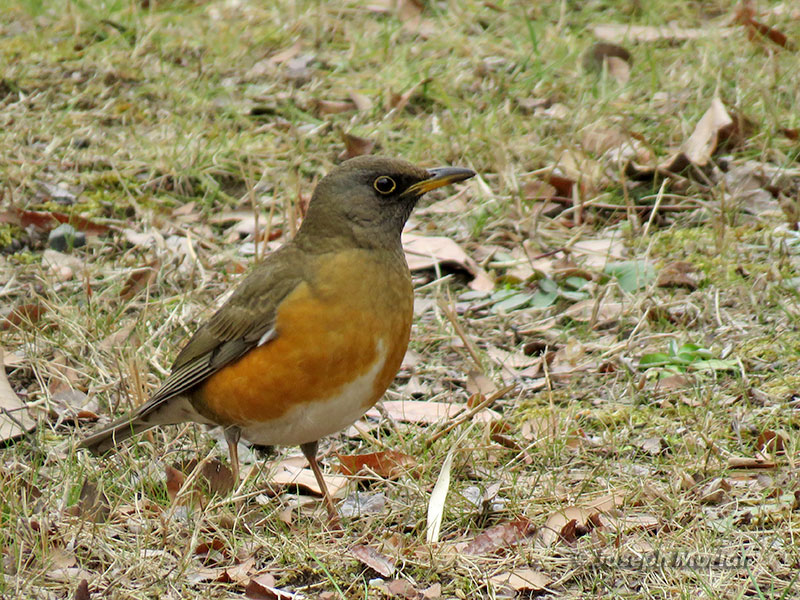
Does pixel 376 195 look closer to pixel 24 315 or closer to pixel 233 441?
pixel 233 441

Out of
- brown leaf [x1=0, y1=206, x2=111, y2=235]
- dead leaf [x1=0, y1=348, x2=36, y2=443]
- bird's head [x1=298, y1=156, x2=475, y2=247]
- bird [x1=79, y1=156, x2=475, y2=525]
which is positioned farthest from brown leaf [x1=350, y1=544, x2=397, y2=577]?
brown leaf [x1=0, y1=206, x2=111, y2=235]

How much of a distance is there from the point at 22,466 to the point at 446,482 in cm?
165

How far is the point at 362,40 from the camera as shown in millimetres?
8828

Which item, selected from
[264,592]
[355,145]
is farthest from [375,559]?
[355,145]

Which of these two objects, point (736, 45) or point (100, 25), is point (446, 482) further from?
point (100, 25)

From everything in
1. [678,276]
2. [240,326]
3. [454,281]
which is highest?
[240,326]

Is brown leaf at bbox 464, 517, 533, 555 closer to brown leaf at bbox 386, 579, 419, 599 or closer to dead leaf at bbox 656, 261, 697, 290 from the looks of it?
brown leaf at bbox 386, 579, 419, 599

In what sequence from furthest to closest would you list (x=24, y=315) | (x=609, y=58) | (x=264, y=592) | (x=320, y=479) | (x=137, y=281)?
1. (x=609, y=58)
2. (x=137, y=281)
3. (x=24, y=315)
4. (x=320, y=479)
5. (x=264, y=592)

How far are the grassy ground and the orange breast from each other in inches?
15.0

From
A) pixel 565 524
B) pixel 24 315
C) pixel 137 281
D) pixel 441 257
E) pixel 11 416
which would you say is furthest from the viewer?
pixel 441 257

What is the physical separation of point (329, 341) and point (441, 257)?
2269 mm

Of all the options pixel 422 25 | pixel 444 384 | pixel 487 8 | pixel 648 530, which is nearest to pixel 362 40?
pixel 422 25

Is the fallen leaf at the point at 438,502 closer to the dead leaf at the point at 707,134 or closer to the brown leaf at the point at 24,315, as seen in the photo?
the brown leaf at the point at 24,315

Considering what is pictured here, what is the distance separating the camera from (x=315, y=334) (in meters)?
4.29
